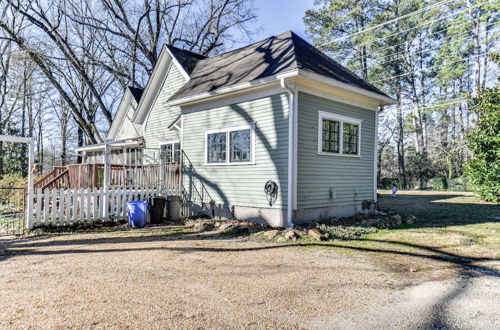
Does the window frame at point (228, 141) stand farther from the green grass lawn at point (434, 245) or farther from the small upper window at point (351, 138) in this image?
→ the green grass lawn at point (434, 245)

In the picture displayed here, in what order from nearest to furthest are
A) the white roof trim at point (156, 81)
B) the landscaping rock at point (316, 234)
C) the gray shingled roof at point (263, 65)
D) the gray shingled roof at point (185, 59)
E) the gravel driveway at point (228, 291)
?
1. the gravel driveway at point (228, 291)
2. the landscaping rock at point (316, 234)
3. the gray shingled roof at point (263, 65)
4. the gray shingled roof at point (185, 59)
5. the white roof trim at point (156, 81)

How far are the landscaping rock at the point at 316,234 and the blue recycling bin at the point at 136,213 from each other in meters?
4.56

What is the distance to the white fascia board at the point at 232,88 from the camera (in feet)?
25.5

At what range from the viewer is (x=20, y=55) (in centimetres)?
2241

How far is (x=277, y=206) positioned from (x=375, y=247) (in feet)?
8.33

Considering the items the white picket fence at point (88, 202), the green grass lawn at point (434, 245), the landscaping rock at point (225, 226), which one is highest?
the white picket fence at point (88, 202)

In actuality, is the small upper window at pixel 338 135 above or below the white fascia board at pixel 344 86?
below

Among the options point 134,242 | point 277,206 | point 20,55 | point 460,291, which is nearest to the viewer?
point 460,291

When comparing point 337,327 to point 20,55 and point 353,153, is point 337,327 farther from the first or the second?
point 20,55

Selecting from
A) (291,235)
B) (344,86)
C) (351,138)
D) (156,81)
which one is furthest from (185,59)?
(291,235)

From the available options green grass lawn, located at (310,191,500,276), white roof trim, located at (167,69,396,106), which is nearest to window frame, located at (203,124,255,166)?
white roof trim, located at (167,69,396,106)

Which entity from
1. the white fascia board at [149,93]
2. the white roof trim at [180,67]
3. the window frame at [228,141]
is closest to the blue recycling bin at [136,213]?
the window frame at [228,141]

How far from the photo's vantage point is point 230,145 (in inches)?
372

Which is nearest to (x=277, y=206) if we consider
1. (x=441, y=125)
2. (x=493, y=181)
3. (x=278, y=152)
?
(x=278, y=152)
